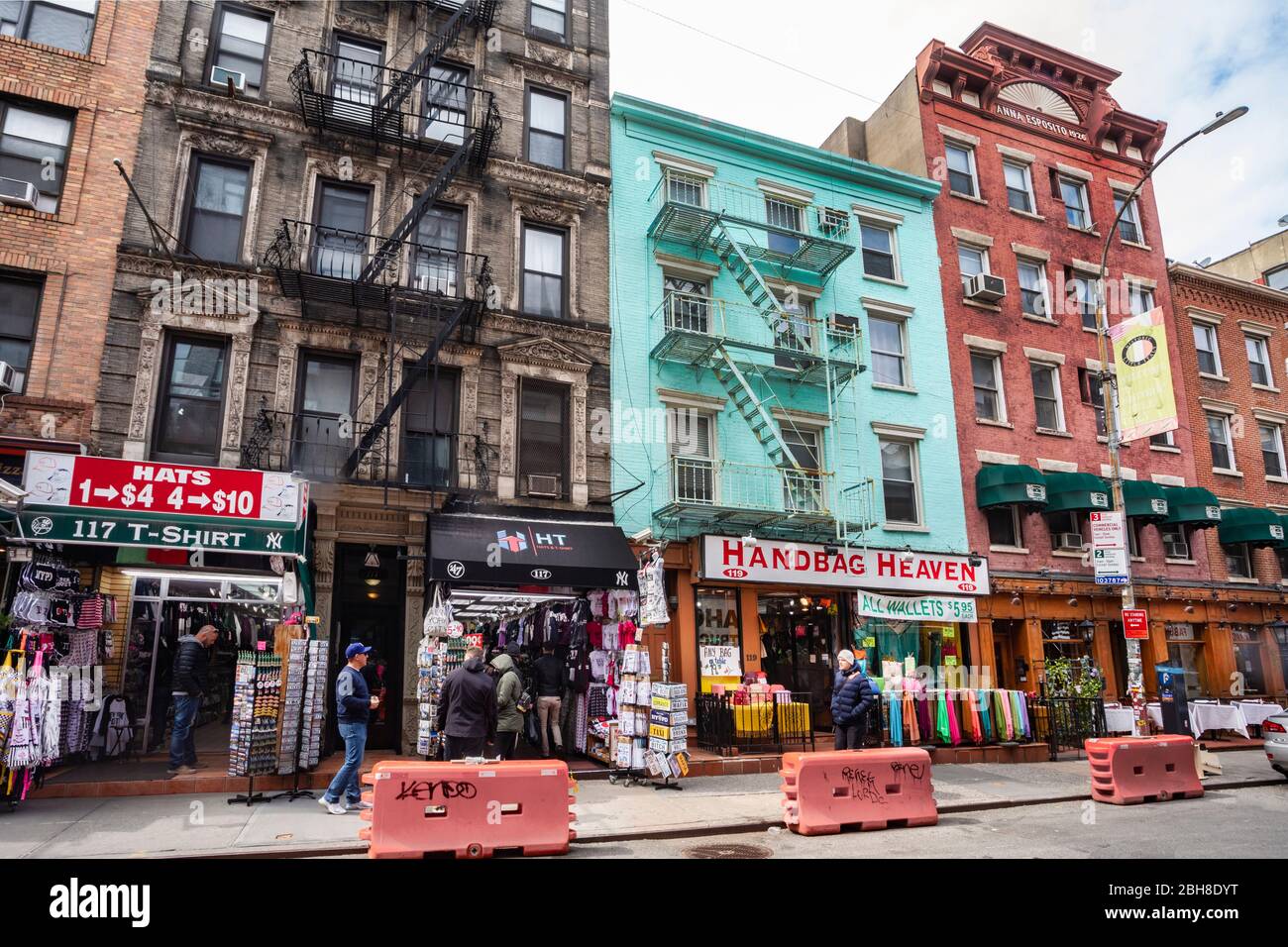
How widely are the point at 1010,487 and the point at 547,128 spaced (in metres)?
14.3

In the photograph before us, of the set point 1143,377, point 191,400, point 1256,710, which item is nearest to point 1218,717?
point 1256,710

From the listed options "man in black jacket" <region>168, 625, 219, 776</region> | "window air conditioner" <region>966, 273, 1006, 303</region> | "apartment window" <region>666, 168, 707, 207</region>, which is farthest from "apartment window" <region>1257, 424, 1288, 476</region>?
"man in black jacket" <region>168, 625, 219, 776</region>

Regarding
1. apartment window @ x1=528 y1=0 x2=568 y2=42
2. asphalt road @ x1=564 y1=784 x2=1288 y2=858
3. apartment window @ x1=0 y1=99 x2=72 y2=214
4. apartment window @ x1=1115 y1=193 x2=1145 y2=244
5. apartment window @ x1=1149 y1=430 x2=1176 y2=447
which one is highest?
apartment window @ x1=528 y1=0 x2=568 y2=42

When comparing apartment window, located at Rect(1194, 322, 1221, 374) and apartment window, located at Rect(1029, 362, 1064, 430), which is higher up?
apartment window, located at Rect(1194, 322, 1221, 374)

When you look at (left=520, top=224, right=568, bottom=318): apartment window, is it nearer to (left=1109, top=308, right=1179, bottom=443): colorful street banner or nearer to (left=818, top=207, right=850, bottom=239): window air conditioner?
(left=818, top=207, right=850, bottom=239): window air conditioner

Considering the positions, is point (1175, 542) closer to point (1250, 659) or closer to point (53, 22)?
point (1250, 659)

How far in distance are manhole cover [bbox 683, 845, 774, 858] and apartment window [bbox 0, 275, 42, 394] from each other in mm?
12717

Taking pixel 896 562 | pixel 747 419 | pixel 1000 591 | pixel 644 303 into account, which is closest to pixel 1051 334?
pixel 1000 591

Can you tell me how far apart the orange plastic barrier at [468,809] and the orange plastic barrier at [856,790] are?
286cm

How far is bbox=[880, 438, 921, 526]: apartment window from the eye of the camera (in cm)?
1964

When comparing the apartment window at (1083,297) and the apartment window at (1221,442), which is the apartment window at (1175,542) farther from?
the apartment window at (1083,297)

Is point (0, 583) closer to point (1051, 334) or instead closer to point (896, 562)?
point (896, 562)

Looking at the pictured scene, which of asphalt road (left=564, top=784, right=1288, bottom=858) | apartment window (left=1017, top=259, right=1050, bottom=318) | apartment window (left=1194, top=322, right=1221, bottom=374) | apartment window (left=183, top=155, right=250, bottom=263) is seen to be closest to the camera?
asphalt road (left=564, top=784, right=1288, bottom=858)

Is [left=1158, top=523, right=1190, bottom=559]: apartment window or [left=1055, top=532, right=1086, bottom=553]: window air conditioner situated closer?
[left=1055, top=532, right=1086, bottom=553]: window air conditioner
